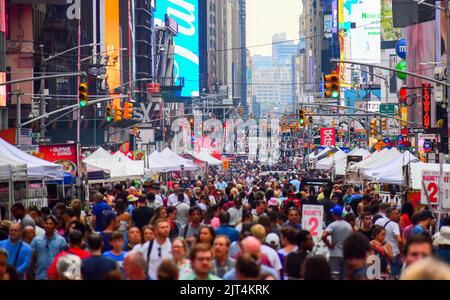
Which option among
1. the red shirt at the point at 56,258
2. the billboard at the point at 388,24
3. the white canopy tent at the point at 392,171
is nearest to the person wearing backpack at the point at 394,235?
the red shirt at the point at 56,258

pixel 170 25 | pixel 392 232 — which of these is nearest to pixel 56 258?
pixel 392 232

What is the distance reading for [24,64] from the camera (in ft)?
202

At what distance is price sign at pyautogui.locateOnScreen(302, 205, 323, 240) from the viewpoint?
59.0 ft

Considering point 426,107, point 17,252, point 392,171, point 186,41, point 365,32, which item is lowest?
point 17,252

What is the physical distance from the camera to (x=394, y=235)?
18375mm

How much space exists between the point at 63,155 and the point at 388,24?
282ft

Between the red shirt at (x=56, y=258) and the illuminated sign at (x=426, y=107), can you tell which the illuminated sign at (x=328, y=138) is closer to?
the illuminated sign at (x=426, y=107)

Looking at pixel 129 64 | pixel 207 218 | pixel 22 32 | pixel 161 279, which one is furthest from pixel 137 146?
pixel 161 279

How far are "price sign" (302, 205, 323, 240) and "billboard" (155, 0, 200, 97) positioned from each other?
506ft

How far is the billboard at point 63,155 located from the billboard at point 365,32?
343 ft

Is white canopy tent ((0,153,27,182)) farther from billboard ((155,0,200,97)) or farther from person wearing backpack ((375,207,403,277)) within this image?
billboard ((155,0,200,97))

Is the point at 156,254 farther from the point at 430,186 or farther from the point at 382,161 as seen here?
the point at 382,161

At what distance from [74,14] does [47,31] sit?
348 cm

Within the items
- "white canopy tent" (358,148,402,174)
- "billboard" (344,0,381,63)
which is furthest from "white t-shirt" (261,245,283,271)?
"billboard" (344,0,381,63)
